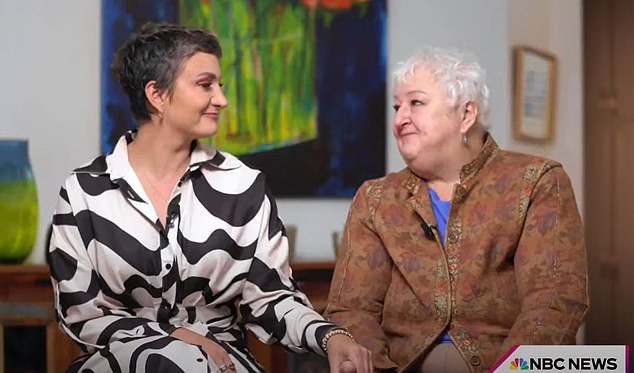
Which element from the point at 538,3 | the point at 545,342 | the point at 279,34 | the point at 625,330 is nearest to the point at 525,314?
the point at 545,342

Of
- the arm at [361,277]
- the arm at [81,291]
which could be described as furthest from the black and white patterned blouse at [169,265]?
the arm at [361,277]

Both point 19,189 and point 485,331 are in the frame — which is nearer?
point 485,331

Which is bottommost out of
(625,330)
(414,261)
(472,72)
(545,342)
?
(625,330)

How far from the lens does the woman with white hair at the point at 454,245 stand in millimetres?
2287

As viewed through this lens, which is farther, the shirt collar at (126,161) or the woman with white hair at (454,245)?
the woman with white hair at (454,245)

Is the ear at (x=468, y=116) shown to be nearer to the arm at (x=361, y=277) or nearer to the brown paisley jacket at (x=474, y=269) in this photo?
the brown paisley jacket at (x=474, y=269)

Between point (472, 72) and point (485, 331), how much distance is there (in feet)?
2.01

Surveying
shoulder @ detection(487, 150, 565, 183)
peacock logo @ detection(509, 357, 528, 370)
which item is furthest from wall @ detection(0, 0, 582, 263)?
peacock logo @ detection(509, 357, 528, 370)

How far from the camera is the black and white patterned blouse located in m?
2.10

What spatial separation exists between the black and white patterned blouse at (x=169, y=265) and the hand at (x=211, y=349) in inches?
1.3

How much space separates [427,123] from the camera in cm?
243

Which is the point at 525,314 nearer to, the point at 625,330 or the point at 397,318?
the point at 397,318

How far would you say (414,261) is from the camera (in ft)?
7.79

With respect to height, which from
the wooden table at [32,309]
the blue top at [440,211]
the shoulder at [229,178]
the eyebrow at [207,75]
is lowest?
the wooden table at [32,309]
